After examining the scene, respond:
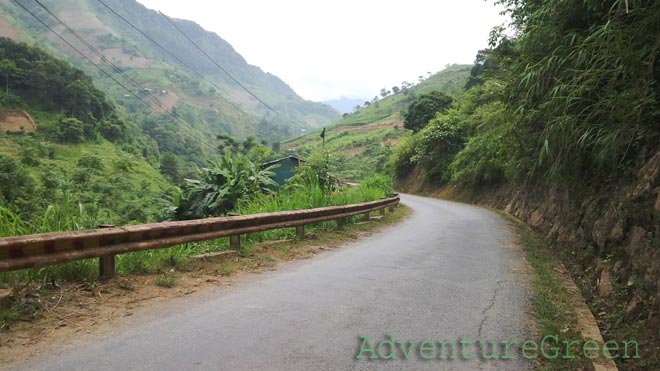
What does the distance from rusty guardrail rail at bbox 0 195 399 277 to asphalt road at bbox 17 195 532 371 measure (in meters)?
1.05

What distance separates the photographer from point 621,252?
17.3 ft

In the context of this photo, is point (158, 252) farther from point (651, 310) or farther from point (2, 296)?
point (651, 310)

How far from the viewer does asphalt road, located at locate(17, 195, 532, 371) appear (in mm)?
3215

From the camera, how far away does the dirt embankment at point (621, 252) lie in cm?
399

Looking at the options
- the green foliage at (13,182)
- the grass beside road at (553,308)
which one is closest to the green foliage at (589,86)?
the grass beside road at (553,308)

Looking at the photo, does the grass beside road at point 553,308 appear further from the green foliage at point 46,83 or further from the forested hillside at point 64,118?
the green foliage at point 46,83

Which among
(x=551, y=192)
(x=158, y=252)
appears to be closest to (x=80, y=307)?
(x=158, y=252)

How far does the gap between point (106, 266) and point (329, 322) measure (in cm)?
286

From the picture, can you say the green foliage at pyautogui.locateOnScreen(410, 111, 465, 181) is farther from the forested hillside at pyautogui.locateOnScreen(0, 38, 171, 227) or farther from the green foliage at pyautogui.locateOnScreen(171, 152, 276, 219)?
the forested hillside at pyautogui.locateOnScreen(0, 38, 171, 227)

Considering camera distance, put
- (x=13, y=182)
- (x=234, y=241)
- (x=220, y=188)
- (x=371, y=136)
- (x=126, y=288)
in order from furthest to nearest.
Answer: (x=371, y=136), (x=13, y=182), (x=220, y=188), (x=234, y=241), (x=126, y=288)

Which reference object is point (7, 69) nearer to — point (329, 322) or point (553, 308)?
point (329, 322)

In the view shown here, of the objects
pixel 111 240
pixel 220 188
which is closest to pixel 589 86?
pixel 111 240

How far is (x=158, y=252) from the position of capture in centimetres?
627

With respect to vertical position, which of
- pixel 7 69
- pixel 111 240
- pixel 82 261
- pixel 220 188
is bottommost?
pixel 82 261
